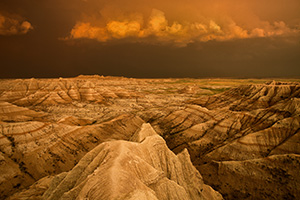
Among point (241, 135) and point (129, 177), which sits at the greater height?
point (129, 177)

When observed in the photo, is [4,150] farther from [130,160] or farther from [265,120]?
Result: [265,120]

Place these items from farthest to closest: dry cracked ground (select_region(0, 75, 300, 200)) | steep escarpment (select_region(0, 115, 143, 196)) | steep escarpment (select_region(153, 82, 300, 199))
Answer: steep escarpment (select_region(0, 115, 143, 196)), steep escarpment (select_region(153, 82, 300, 199)), dry cracked ground (select_region(0, 75, 300, 200))

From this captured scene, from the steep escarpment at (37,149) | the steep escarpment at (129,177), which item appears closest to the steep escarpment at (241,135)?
the steep escarpment at (129,177)

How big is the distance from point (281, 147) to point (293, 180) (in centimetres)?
553

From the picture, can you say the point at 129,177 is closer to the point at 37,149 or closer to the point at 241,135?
the point at 37,149

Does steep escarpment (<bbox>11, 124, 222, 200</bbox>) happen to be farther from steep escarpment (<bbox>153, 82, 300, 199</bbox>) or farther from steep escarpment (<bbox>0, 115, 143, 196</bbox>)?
steep escarpment (<bbox>153, 82, 300, 199</bbox>)

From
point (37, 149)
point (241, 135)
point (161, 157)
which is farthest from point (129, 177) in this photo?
point (241, 135)

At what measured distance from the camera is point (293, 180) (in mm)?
17812

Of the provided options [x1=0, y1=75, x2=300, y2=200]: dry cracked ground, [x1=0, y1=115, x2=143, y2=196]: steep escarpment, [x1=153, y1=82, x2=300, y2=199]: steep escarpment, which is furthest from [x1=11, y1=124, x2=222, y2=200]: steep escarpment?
[x1=153, y1=82, x2=300, y2=199]: steep escarpment

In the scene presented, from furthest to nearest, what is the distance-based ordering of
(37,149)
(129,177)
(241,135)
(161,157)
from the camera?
(241,135)
(37,149)
(161,157)
(129,177)

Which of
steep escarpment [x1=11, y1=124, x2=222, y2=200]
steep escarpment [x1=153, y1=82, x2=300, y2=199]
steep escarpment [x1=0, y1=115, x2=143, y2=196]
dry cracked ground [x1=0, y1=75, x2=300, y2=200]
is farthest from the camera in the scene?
steep escarpment [x1=0, y1=115, x2=143, y2=196]

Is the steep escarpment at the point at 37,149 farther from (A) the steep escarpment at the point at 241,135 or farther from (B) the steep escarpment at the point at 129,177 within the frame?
(A) the steep escarpment at the point at 241,135

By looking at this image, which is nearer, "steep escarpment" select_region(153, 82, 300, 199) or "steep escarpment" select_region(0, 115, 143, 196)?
"steep escarpment" select_region(153, 82, 300, 199)

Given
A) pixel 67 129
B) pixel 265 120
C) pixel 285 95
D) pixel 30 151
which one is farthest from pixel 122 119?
pixel 285 95
